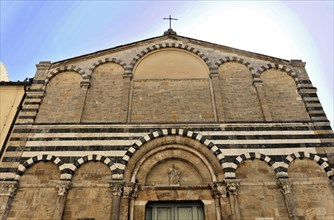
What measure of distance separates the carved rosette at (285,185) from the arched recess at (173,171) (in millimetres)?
1566

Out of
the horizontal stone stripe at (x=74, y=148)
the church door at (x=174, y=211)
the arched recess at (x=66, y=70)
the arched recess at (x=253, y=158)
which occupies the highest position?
the arched recess at (x=66, y=70)

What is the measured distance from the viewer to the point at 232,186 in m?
7.74

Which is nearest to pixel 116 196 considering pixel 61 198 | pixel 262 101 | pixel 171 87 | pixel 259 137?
pixel 61 198

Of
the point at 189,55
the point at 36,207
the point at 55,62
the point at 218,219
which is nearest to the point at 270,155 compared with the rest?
the point at 218,219

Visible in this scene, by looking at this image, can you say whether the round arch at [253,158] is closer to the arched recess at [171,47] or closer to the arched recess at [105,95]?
the arched recess at [171,47]

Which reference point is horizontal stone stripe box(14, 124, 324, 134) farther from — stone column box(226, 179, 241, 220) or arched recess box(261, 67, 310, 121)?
stone column box(226, 179, 241, 220)

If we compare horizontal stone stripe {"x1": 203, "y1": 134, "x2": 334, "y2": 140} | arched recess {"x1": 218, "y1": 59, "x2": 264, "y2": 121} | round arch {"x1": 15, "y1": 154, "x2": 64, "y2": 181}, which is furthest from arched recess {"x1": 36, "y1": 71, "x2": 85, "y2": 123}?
arched recess {"x1": 218, "y1": 59, "x2": 264, "y2": 121}

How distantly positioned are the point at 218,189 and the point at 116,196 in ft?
8.93

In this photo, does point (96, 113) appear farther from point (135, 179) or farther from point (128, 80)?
point (135, 179)

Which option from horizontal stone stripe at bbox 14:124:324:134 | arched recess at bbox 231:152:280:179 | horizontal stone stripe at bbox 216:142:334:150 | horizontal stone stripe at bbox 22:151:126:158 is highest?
horizontal stone stripe at bbox 14:124:324:134

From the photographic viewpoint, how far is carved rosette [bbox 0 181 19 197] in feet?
24.9

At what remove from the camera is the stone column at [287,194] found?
740 centimetres

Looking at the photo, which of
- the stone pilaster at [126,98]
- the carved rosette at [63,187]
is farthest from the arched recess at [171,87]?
the carved rosette at [63,187]

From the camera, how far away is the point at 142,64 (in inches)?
424
